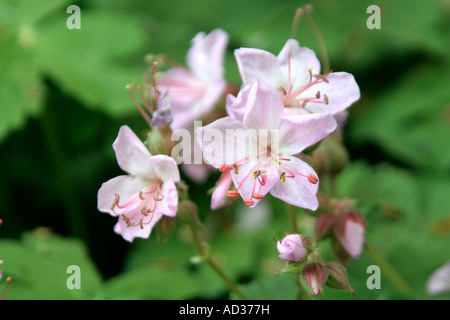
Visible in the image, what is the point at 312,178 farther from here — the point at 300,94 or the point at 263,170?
the point at 300,94

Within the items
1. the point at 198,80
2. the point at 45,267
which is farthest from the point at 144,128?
the point at 45,267

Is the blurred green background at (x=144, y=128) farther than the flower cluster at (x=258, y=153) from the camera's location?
Yes

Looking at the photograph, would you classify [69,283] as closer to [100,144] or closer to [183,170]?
[183,170]

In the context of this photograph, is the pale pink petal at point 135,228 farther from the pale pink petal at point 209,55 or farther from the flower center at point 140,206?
the pale pink petal at point 209,55

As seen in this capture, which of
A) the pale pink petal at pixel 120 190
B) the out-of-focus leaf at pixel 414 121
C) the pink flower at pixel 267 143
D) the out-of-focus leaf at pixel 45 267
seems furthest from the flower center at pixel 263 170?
the out-of-focus leaf at pixel 414 121

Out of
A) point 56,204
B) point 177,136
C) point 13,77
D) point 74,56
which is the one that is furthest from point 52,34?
point 177,136
